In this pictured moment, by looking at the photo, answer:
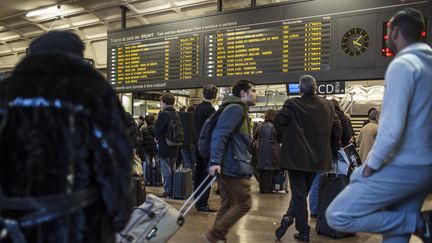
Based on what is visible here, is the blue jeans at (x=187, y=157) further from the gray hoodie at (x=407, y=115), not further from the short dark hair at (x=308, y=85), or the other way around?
the gray hoodie at (x=407, y=115)

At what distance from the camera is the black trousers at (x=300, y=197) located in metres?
4.78

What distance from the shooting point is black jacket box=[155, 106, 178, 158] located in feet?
25.1

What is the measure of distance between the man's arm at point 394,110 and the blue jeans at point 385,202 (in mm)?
113

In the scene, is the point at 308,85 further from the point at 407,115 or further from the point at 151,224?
the point at 151,224

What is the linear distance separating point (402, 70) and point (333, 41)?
3.92 m

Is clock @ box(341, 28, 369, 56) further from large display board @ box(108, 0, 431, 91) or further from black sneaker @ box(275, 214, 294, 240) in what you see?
black sneaker @ box(275, 214, 294, 240)

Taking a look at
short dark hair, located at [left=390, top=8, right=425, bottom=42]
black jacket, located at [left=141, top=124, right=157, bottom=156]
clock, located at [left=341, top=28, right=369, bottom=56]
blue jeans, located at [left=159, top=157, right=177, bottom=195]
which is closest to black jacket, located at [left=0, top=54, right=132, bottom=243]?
short dark hair, located at [left=390, top=8, right=425, bottom=42]

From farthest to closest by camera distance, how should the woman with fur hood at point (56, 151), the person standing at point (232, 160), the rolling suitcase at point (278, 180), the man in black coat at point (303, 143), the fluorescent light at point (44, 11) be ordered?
1. the fluorescent light at point (44, 11)
2. the rolling suitcase at point (278, 180)
3. the man in black coat at point (303, 143)
4. the person standing at point (232, 160)
5. the woman with fur hood at point (56, 151)

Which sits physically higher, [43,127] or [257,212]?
[43,127]

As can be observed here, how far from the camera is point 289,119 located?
16.1 feet

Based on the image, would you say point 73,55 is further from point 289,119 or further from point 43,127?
point 289,119

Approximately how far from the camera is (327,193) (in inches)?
207

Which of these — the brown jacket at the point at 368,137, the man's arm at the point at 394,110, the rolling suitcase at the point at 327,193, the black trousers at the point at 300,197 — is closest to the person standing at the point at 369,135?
the brown jacket at the point at 368,137

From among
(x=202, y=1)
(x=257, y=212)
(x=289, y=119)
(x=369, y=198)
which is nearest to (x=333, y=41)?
(x=289, y=119)
